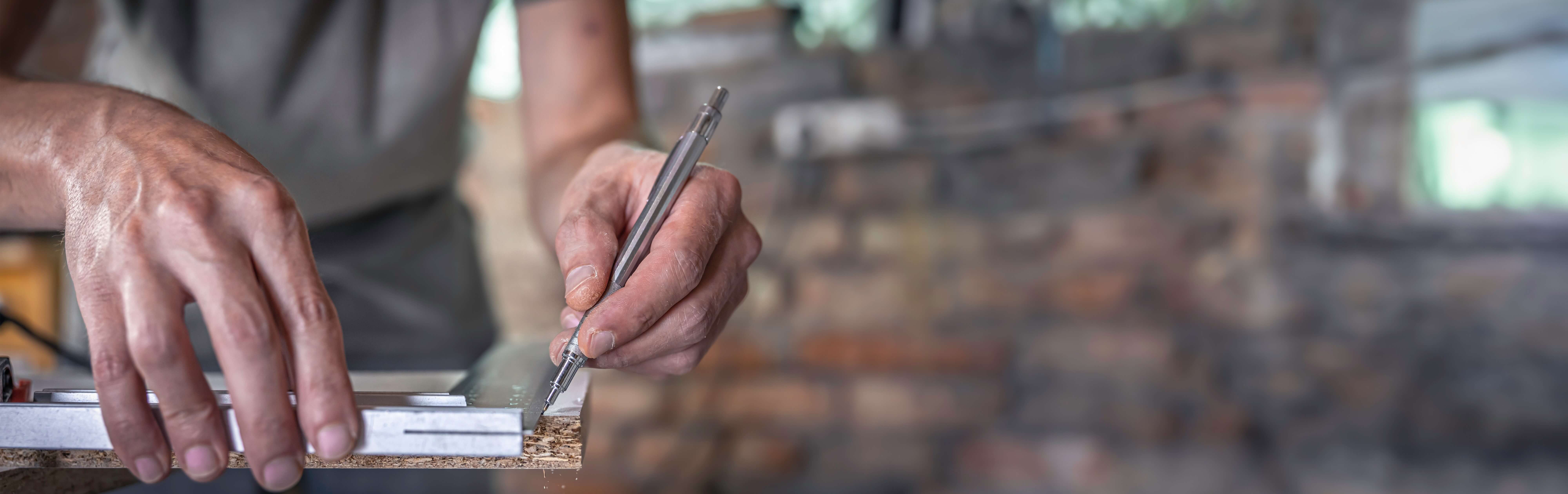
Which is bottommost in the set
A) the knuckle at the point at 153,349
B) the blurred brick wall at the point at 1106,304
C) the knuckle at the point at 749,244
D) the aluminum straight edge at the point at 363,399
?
the blurred brick wall at the point at 1106,304

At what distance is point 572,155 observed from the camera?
0.63 metres

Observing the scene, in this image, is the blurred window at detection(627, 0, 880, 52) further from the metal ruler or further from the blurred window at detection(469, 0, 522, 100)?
the metal ruler

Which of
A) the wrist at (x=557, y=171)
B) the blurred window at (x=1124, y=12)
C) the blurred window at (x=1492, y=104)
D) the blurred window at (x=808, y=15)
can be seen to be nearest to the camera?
the wrist at (x=557, y=171)

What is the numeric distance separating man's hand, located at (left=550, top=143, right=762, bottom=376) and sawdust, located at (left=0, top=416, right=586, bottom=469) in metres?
0.04

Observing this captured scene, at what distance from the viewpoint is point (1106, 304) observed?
1383mm

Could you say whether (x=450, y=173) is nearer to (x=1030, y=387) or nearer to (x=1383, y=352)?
(x=1030, y=387)

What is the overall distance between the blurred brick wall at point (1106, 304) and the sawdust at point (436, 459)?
102 cm

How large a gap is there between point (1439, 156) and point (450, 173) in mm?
1401

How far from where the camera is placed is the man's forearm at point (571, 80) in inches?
25.8

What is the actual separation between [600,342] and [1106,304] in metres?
1.17

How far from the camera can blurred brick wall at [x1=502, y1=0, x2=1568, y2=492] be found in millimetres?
1315

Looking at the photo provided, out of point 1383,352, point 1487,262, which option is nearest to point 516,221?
point 1383,352

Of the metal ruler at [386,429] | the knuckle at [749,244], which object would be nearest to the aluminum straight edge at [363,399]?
the metal ruler at [386,429]

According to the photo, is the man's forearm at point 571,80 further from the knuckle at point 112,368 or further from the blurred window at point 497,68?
the blurred window at point 497,68
